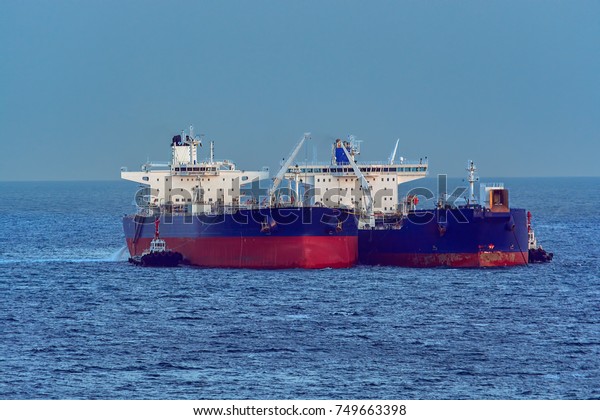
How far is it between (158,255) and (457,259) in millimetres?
13868

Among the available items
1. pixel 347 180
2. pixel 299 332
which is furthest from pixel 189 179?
pixel 299 332

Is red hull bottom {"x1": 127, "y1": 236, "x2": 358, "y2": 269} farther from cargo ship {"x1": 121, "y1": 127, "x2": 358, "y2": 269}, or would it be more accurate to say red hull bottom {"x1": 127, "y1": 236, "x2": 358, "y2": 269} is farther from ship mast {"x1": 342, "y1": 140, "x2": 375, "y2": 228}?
ship mast {"x1": 342, "y1": 140, "x2": 375, "y2": 228}

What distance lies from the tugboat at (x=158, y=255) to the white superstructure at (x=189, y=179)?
13.6 feet

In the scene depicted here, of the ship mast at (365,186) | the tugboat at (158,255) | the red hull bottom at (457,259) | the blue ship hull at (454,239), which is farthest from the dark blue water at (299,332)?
the ship mast at (365,186)

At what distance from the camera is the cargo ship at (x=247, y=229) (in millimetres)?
57500

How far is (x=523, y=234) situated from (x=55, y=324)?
82.4 feet

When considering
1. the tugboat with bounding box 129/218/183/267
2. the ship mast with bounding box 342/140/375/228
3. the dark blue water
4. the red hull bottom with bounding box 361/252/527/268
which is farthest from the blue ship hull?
the tugboat with bounding box 129/218/183/267

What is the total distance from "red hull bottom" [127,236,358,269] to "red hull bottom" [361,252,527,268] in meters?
2.04

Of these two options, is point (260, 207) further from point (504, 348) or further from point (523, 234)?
point (504, 348)

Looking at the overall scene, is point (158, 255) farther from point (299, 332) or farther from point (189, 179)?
point (299, 332)

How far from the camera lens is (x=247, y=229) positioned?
190 feet

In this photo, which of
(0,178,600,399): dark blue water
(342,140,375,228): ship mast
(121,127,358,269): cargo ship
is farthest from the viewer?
(342,140,375,228): ship mast

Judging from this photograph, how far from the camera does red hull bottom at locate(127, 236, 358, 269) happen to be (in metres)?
57.8
